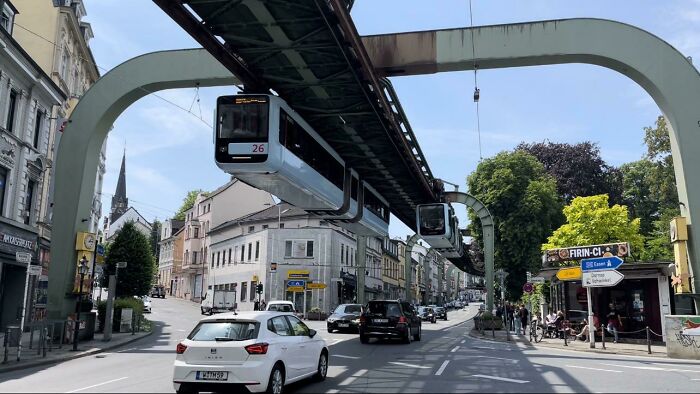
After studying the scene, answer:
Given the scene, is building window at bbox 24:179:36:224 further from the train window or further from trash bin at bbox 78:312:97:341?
the train window

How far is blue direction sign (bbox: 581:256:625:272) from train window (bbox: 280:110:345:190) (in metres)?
10.5

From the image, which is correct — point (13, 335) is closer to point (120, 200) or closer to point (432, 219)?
point (432, 219)

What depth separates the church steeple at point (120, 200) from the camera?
131375 mm

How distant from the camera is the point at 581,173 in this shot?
2066 inches

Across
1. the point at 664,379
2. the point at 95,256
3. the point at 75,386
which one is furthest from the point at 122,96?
the point at 664,379

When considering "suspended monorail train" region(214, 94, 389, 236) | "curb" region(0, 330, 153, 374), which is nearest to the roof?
"curb" region(0, 330, 153, 374)

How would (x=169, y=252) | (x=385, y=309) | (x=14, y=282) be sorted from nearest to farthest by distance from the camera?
(x=385, y=309) → (x=14, y=282) → (x=169, y=252)

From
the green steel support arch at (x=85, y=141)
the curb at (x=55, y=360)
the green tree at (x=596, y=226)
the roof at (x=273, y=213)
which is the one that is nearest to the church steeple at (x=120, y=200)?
the roof at (x=273, y=213)

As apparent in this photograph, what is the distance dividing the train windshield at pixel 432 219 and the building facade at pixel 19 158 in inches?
749

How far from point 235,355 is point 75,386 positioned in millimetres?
4366

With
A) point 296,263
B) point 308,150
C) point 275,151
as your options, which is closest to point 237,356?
point 275,151

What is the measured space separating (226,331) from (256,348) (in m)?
0.71

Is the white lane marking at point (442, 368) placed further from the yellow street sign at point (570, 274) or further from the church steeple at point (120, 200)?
the church steeple at point (120, 200)

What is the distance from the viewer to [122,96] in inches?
853
